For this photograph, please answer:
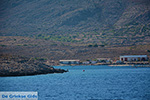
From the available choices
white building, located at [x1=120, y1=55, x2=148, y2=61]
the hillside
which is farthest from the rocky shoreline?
the hillside

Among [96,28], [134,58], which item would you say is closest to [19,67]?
[134,58]

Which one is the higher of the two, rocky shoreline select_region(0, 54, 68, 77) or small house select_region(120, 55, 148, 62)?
rocky shoreline select_region(0, 54, 68, 77)

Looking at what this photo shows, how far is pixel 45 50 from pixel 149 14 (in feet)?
271

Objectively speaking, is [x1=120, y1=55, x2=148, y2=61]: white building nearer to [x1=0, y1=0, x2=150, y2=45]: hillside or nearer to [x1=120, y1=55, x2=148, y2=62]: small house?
[x1=120, y1=55, x2=148, y2=62]: small house

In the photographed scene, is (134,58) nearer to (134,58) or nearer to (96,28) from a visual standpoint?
(134,58)

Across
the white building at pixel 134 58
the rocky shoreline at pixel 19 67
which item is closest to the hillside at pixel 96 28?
the white building at pixel 134 58

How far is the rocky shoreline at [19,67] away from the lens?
2434 inches

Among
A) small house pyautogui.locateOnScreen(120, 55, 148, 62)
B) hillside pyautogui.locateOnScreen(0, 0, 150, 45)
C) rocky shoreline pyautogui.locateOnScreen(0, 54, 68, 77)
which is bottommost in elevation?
small house pyautogui.locateOnScreen(120, 55, 148, 62)

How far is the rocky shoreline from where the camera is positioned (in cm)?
6181

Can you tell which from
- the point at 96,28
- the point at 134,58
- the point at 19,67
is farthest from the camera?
the point at 96,28

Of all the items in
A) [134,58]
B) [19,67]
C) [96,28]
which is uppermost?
[96,28]

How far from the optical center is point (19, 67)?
213ft

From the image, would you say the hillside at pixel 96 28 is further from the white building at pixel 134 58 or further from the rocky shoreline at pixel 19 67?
the rocky shoreline at pixel 19 67

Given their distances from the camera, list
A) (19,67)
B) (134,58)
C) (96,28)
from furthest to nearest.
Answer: (96,28), (134,58), (19,67)
